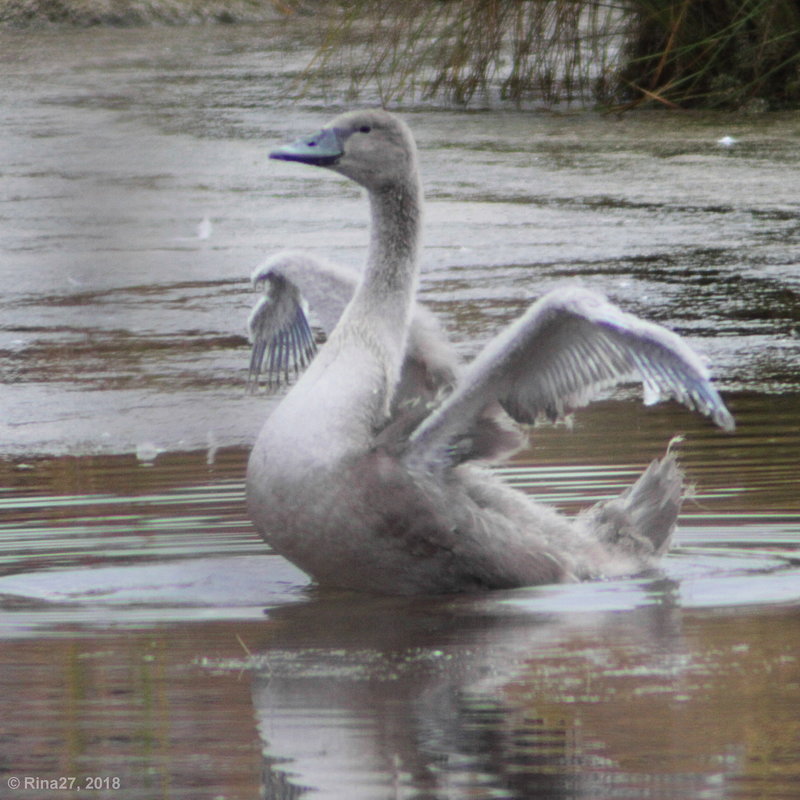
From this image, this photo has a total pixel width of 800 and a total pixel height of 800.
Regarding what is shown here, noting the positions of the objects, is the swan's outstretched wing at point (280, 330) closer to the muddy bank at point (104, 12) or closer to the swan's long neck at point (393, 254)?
the swan's long neck at point (393, 254)

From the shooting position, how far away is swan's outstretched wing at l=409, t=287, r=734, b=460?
4.68 metres

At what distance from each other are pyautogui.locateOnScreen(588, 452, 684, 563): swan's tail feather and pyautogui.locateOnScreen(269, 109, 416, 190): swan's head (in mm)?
1103

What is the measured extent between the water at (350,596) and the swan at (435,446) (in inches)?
5.3

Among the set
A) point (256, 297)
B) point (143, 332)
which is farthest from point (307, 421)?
point (256, 297)

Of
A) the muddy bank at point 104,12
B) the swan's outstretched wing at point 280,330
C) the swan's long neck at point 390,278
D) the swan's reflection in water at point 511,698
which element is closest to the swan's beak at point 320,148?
the swan's long neck at point 390,278

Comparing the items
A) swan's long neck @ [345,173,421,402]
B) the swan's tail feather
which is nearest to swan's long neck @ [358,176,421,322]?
swan's long neck @ [345,173,421,402]

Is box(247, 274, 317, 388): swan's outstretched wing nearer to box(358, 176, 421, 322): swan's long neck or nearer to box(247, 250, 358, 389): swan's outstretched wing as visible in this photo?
box(247, 250, 358, 389): swan's outstretched wing

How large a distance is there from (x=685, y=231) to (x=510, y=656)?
689 centimetres

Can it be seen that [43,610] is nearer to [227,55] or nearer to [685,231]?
[685,231]

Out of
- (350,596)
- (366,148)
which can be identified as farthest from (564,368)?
(366,148)

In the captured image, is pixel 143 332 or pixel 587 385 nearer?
pixel 587 385

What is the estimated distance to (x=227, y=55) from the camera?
21.2 m

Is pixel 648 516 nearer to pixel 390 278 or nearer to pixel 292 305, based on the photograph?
pixel 390 278

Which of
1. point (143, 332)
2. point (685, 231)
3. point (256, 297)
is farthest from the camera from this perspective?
point (685, 231)
